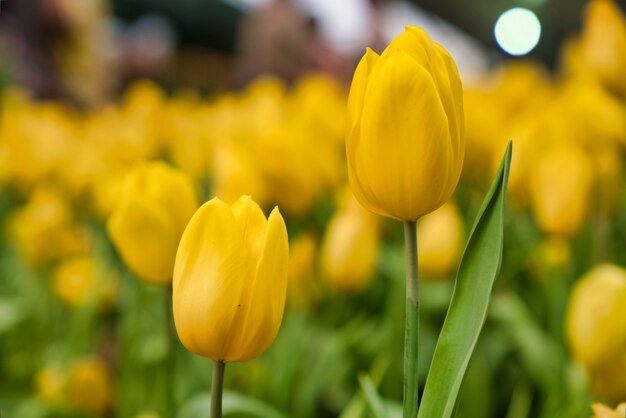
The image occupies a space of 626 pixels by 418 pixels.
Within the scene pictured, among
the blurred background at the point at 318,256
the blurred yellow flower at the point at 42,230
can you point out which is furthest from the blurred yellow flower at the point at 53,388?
the blurred yellow flower at the point at 42,230

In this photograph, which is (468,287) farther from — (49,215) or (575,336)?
(49,215)

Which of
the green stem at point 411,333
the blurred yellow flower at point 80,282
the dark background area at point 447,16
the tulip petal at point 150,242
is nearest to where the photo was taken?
the green stem at point 411,333

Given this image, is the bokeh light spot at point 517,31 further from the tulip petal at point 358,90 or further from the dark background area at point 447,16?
the tulip petal at point 358,90

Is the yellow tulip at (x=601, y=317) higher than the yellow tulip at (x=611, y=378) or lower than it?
higher

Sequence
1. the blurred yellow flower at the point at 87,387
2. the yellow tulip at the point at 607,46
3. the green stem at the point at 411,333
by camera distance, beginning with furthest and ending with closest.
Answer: the blurred yellow flower at the point at 87,387 → the yellow tulip at the point at 607,46 → the green stem at the point at 411,333

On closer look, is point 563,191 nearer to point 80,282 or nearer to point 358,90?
point 358,90

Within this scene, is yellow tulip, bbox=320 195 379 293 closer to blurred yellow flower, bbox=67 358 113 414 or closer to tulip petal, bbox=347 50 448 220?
blurred yellow flower, bbox=67 358 113 414

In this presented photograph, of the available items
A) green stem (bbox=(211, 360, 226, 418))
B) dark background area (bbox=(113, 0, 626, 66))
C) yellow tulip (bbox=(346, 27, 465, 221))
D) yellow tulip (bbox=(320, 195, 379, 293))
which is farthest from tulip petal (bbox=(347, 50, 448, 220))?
dark background area (bbox=(113, 0, 626, 66))
